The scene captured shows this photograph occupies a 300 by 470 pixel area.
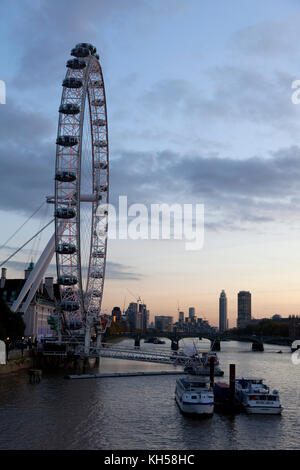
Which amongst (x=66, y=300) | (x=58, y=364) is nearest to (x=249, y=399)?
(x=66, y=300)

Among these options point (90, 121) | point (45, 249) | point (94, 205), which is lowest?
point (45, 249)

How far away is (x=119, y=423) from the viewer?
35625 mm

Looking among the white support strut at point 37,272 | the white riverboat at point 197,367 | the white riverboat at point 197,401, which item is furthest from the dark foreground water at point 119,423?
the white support strut at point 37,272

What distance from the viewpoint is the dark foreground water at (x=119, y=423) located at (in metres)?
30.5

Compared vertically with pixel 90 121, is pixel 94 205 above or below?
below

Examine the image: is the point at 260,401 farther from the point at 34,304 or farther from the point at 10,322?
the point at 34,304

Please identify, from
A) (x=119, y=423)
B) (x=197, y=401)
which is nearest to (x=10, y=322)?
(x=119, y=423)

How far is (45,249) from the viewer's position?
78.8 meters

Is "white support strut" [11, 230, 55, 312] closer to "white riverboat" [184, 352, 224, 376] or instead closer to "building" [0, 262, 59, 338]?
"building" [0, 262, 59, 338]

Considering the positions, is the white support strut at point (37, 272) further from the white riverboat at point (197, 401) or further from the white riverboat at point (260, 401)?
the white riverboat at point (260, 401)

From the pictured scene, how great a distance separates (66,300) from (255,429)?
1448 inches
